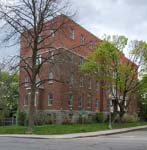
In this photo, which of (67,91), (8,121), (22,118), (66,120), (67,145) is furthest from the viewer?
(8,121)

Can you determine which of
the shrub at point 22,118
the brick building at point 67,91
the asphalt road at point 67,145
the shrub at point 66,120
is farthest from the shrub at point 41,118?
the asphalt road at point 67,145

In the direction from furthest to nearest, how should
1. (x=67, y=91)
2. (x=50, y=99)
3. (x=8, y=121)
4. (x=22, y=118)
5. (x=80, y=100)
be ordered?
→ (x=80, y=100) → (x=8, y=121) → (x=67, y=91) → (x=50, y=99) → (x=22, y=118)

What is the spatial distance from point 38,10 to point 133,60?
25734 mm

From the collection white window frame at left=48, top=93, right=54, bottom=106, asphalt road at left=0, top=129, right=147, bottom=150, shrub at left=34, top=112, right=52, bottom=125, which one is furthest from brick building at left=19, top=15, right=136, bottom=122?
asphalt road at left=0, top=129, right=147, bottom=150

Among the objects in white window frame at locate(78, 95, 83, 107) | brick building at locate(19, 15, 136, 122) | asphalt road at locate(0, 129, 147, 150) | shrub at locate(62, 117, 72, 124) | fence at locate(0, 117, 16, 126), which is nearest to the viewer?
asphalt road at locate(0, 129, 147, 150)

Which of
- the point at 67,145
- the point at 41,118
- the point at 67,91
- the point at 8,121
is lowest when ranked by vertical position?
the point at 67,145

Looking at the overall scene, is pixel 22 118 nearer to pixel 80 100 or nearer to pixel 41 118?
pixel 41 118

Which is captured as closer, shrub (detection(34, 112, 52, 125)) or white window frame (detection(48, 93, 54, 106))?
shrub (detection(34, 112, 52, 125))

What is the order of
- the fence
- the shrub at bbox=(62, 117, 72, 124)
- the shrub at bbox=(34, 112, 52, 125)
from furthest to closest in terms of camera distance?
the fence → the shrub at bbox=(62, 117, 72, 124) → the shrub at bbox=(34, 112, 52, 125)

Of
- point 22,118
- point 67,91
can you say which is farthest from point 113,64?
point 22,118

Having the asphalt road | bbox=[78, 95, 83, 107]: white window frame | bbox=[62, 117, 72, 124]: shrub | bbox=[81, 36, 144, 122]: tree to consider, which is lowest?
the asphalt road

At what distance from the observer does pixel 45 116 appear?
200 feet

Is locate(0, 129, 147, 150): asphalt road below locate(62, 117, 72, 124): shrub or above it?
below

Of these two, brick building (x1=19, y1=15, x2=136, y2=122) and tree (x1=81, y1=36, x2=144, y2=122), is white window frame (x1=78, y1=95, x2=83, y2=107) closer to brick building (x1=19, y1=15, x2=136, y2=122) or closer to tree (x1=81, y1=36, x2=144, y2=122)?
brick building (x1=19, y1=15, x2=136, y2=122)
